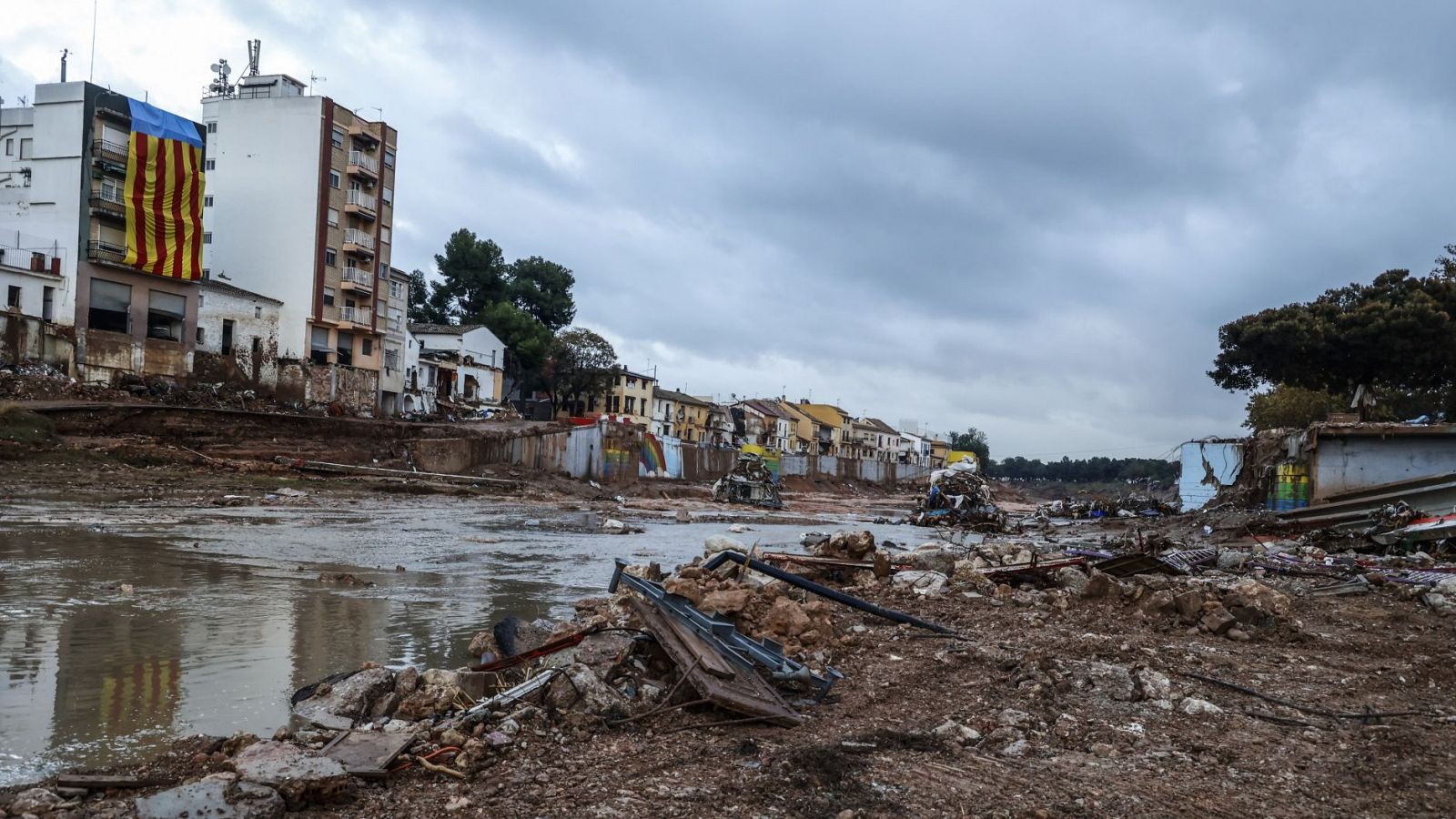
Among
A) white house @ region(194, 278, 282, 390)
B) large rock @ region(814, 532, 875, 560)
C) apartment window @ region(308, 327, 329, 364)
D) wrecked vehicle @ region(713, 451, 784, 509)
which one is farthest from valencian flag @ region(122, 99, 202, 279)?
large rock @ region(814, 532, 875, 560)

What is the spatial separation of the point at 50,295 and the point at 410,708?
1698 inches

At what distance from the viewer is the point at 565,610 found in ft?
35.7

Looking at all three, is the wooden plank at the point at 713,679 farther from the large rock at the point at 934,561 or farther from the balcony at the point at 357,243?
the balcony at the point at 357,243

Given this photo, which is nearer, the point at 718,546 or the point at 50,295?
the point at 718,546

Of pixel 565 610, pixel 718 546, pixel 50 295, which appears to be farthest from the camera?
pixel 50 295

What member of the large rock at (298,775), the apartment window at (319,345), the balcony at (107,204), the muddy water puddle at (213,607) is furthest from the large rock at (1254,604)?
the apartment window at (319,345)

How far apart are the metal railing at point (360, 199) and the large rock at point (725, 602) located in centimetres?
5083

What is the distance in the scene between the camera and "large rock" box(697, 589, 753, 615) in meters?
7.96

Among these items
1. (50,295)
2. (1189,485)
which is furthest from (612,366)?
(1189,485)

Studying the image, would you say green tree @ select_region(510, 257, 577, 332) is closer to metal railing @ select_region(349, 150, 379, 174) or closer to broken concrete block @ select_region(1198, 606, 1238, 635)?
metal railing @ select_region(349, 150, 379, 174)

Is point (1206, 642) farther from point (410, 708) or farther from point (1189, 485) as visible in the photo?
point (1189, 485)

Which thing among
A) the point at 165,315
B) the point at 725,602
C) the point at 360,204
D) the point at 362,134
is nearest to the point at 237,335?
the point at 165,315

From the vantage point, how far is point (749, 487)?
1711 inches

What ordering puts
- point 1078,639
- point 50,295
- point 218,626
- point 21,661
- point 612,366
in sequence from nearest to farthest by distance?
point 21,661, point 1078,639, point 218,626, point 50,295, point 612,366
